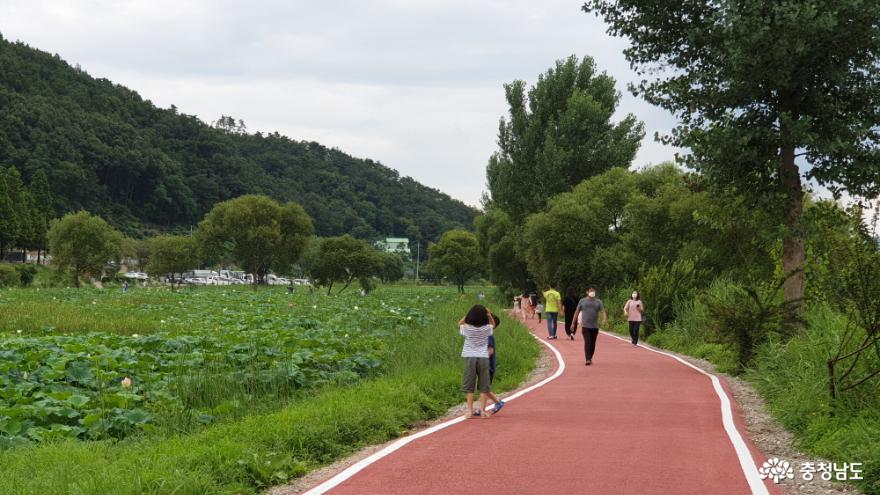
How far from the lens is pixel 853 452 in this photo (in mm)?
8320

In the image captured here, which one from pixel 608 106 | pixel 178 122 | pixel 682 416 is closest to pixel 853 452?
pixel 682 416

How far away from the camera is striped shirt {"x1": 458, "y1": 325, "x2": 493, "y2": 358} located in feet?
39.4

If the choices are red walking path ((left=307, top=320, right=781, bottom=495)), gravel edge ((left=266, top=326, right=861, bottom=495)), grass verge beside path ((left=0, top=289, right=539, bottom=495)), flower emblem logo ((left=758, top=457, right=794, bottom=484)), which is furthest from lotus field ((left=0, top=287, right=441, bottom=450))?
flower emblem logo ((left=758, top=457, right=794, bottom=484))

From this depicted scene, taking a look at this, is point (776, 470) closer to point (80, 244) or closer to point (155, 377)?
point (155, 377)

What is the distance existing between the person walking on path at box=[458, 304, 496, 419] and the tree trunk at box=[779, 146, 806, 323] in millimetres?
7932

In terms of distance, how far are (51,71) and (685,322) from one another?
14828cm

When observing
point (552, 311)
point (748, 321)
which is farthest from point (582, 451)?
point (552, 311)

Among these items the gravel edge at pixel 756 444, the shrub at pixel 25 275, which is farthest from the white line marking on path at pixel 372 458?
the shrub at pixel 25 275

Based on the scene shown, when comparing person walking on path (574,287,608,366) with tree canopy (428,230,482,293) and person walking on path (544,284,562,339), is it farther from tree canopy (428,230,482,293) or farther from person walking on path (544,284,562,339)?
tree canopy (428,230,482,293)

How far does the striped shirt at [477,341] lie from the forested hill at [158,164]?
12317cm

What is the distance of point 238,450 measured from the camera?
7.91 m

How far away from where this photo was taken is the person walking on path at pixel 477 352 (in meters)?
11.8

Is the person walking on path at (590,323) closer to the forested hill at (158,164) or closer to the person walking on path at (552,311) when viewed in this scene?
the person walking on path at (552,311)

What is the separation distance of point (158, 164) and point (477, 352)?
14042 cm
